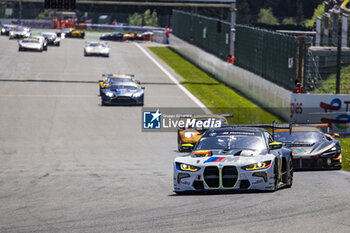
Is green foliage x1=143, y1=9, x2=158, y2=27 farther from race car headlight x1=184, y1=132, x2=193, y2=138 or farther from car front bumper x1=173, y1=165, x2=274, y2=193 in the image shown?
car front bumper x1=173, y1=165, x2=274, y2=193

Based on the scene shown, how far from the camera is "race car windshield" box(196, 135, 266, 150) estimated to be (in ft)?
46.0

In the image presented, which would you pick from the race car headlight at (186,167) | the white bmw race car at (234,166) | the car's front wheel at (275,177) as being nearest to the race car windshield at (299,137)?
the white bmw race car at (234,166)

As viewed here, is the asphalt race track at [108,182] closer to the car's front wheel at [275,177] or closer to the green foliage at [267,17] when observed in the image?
the car's front wheel at [275,177]

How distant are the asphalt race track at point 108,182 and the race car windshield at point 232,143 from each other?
3.24 ft

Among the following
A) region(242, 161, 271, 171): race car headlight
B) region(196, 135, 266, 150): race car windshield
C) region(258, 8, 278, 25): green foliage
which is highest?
region(258, 8, 278, 25): green foliage

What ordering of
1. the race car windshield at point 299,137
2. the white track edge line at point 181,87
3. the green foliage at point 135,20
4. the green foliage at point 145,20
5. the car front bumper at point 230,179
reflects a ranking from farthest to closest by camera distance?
the green foliage at point 135,20, the green foliage at point 145,20, the white track edge line at point 181,87, the race car windshield at point 299,137, the car front bumper at point 230,179

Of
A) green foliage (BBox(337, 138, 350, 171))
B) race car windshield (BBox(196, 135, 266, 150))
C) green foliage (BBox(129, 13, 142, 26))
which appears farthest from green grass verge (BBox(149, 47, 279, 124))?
green foliage (BBox(129, 13, 142, 26))

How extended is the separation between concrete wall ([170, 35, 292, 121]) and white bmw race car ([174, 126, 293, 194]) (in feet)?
56.8

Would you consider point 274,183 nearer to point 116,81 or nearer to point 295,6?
point 116,81

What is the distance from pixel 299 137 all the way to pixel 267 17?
105 meters

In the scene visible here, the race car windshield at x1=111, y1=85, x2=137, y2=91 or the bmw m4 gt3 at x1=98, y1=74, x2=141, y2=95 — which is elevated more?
the bmw m4 gt3 at x1=98, y1=74, x2=141, y2=95

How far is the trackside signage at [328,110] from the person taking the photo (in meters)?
28.0


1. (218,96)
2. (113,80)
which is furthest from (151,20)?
(113,80)

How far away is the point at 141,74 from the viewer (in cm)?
5272
